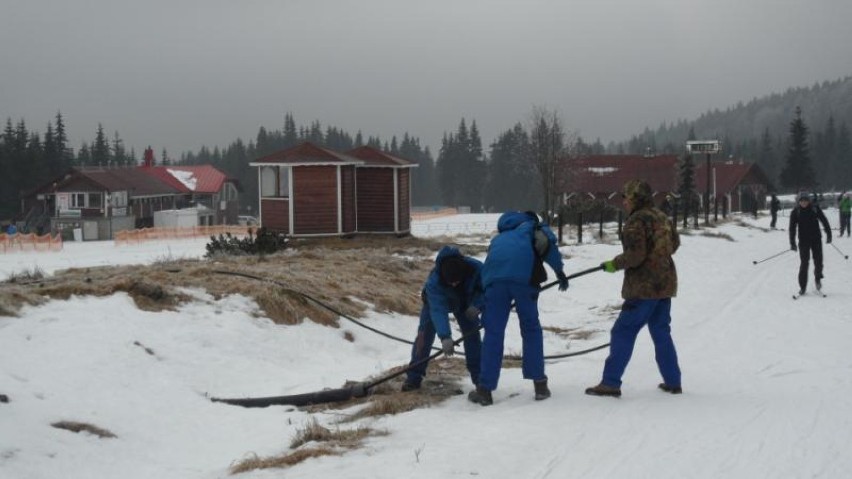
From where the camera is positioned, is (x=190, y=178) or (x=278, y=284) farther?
(x=190, y=178)

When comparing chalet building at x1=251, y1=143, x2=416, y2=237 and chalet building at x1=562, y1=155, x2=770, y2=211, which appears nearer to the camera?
chalet building at x1=251, y1=143, x2=416, y2=237

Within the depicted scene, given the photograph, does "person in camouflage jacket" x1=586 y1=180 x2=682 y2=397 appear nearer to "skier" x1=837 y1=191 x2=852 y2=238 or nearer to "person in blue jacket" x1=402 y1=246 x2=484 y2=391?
"person in blue jacket" x1=402 y1=246 x2=484 y2=391

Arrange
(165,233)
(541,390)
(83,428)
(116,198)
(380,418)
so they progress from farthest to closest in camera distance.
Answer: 1. (116,198)
2. (165,233)
3. (541,390)
4. (380,418)
5. (83,428)

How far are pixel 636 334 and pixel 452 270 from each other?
1778mm

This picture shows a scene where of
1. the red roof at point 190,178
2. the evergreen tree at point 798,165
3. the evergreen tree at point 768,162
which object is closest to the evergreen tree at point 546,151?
the red roof at point 190,178

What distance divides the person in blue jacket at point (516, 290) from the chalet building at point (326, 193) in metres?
23.7

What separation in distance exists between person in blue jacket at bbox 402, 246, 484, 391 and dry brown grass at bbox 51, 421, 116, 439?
2.86m

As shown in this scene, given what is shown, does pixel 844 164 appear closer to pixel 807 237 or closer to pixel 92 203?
pixel 92 203

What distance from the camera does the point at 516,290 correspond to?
27.5 ft

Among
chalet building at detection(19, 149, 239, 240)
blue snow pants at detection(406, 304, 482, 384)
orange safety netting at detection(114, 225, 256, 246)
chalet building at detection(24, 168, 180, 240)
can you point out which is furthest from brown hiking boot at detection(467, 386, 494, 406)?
chalet building at detection(24, 168, 180, 240)

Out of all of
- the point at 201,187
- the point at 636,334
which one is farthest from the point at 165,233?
the point at 636,334

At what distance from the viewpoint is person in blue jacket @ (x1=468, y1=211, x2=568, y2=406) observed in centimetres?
835

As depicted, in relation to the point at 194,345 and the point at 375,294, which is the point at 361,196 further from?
the point at 194,345

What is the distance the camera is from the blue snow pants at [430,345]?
9.05 m
